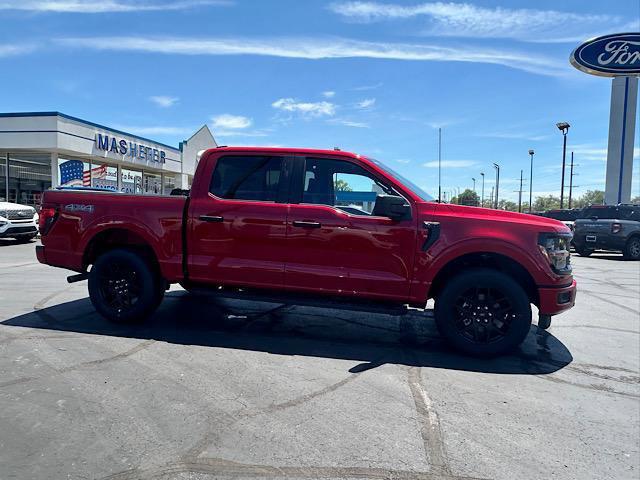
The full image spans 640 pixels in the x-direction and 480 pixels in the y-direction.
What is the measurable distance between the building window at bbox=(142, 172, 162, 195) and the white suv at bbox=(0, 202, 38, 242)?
15297 millimetres

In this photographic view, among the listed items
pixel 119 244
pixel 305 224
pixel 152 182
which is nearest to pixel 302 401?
pixel 305 224

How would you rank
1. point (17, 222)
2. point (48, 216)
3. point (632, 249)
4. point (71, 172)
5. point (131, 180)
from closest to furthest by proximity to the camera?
1. point (48, 216)
2. point (17, 222)
3. point (632, 249)
4. point (71, 172)
5. point (131, 180)

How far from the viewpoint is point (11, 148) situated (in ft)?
68.7

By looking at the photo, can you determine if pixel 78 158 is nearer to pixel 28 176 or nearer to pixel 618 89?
pixel 28 176

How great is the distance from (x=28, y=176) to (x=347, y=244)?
109 ft

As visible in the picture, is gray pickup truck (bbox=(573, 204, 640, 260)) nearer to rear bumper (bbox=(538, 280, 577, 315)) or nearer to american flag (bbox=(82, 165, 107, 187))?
rear bumper (bbox=(538, 280, 577, 315))

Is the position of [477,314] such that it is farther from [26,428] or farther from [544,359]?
[26,428]

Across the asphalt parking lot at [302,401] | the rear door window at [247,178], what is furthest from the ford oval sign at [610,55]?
the rear door window at [247,178]

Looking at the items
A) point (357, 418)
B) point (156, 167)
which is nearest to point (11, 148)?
point (156, 167)

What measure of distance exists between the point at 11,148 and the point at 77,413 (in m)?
22.4

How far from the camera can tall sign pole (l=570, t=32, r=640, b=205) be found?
25.3m

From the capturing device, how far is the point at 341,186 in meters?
5.14

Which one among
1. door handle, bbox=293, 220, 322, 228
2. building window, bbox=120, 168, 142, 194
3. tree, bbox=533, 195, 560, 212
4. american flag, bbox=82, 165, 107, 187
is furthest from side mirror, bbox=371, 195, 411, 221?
tree, bbox=533, 195, 560, 212

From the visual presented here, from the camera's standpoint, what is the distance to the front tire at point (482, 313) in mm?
4562
